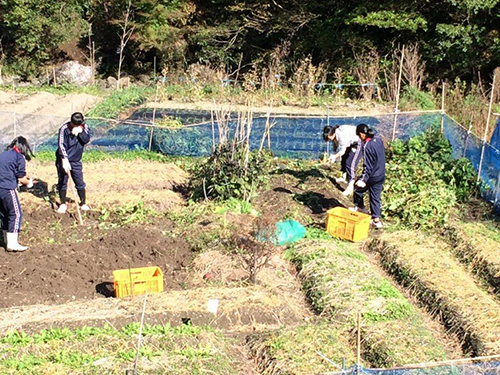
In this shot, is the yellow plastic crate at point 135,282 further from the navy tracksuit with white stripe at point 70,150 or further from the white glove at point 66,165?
the navy tracksuit with white stripe at point 70,150

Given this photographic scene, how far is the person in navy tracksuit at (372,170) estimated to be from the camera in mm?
9172

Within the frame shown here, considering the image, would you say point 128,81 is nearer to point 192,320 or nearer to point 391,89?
point 391,89

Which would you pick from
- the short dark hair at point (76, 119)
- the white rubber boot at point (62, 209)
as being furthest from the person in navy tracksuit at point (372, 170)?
the white rubber boot at point (62, 209)

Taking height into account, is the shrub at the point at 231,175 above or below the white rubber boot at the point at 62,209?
above

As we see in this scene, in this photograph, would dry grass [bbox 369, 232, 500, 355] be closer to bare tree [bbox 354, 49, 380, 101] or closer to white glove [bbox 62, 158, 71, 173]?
white glove [bbox 62, 158, 71, 173]

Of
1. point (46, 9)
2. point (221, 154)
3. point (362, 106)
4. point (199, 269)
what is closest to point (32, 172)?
point (221, 154)

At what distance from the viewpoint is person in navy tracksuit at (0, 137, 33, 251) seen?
8141 mm

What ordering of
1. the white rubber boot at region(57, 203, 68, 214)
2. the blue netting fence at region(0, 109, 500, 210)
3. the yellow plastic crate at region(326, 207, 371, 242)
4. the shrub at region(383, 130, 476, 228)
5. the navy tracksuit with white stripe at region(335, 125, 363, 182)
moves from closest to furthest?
1. the yellow plastic crate at region(326, 207, 371, 242)
2. the white rubber boot at region(57, 203, 68, 214)
3. the shrub at region(383, 130, 476, 228)
4. the navy tracksuit with white stripe at region(335, 125, 363, 182)
5. the blue netting fence at region(0, 109, 500, 210)

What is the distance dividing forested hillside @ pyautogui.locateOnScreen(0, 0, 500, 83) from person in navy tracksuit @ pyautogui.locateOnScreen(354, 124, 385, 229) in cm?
1021

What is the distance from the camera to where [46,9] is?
21.8m

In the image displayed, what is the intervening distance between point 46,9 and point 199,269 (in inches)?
656

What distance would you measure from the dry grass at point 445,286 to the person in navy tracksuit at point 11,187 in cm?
478

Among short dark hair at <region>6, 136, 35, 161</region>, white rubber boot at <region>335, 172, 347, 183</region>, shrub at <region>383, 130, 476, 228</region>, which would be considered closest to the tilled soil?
short dark hair at <region>6, 136, 35, 161</region>

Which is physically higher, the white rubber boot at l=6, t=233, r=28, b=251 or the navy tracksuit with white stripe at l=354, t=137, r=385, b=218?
the navy tracksuit with white stripe at l=354, t=137, r=385, b=218
